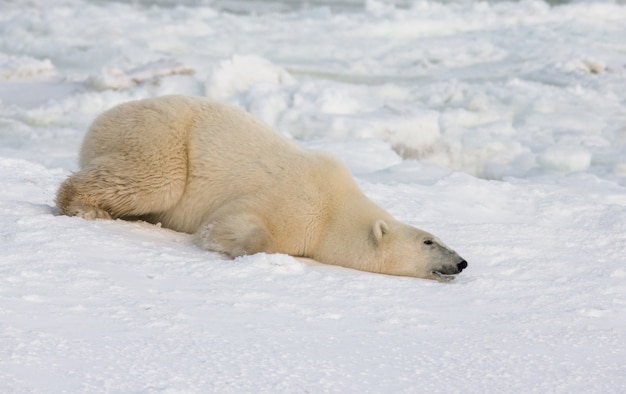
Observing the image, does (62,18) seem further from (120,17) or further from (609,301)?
(609,301)

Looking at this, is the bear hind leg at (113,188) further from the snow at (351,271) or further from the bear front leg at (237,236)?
the bear front leg at (237,236)

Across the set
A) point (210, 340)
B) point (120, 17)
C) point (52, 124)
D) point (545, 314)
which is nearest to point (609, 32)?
point (120, 17)

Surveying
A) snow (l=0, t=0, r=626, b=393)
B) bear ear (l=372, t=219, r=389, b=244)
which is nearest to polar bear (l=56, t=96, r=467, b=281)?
bear ear (l=372, t=219, r=389, b=244)

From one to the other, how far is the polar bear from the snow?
13cm

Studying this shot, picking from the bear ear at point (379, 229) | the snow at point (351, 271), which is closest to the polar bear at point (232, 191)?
the bear ear at point (379, 229)

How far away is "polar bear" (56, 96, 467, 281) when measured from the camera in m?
3.95

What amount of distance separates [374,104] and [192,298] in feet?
23.2

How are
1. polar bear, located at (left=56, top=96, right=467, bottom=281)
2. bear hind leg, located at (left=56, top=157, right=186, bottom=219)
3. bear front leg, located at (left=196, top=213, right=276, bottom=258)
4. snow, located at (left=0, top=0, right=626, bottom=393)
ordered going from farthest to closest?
bear hind leg, located at (left=56, top=157, right=186, bottom=219) < polar bear, located at (left=56, top=96, right=467, bottom=281) < bear front leg, located at (left=196, top=213, right=276, bottom=258) < snow, located at (left=0, top=0, right=626, bottom=393)

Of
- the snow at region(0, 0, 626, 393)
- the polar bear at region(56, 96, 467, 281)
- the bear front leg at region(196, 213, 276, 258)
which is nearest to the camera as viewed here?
the snow at region(0, 0, 626, 393)

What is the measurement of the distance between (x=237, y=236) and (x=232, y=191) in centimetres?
39

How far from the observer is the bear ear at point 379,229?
3.96 meters

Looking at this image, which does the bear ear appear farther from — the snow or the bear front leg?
the bear front leg

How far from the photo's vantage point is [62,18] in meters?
14.6

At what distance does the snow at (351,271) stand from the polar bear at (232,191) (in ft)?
0.44
